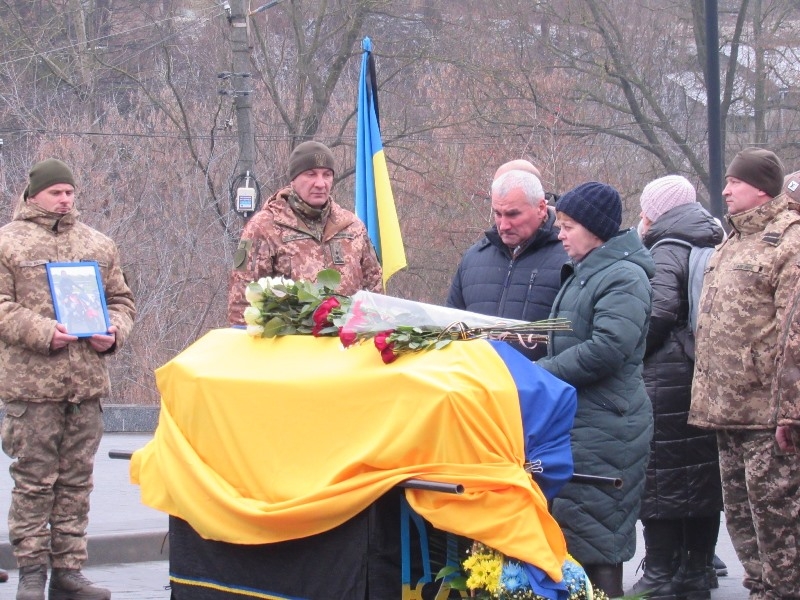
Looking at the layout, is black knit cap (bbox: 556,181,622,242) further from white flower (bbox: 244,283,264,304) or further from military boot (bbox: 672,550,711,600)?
military boot (bbox: 672,550,711,600)

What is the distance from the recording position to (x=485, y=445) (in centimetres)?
380

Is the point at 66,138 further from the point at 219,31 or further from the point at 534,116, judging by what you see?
the point at 534,116

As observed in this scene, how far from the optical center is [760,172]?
212 inches

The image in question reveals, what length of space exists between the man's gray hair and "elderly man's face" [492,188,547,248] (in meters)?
0.01

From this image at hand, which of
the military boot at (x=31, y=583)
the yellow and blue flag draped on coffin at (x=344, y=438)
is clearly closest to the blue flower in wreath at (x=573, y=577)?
the yellow and blue flag draped on coffin at (x=344, y=438)

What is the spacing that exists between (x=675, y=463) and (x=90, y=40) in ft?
71.0

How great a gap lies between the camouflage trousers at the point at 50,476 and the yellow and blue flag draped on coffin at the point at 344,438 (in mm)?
1235

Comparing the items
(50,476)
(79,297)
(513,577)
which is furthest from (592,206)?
(50,476)

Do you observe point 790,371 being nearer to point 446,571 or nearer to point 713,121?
point 446,571

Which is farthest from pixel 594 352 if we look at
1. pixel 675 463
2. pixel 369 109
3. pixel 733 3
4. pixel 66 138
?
pixel 733 3

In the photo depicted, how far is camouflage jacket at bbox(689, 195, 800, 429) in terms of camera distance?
516cm

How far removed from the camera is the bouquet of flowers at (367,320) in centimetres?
411

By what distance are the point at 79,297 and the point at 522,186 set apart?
2.22m

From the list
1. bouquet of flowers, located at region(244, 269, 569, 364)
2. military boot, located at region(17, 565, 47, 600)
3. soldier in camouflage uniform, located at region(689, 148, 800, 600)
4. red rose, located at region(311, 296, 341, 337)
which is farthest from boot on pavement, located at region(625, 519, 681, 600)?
military boot, located at region(17, 565, 47, 600)
